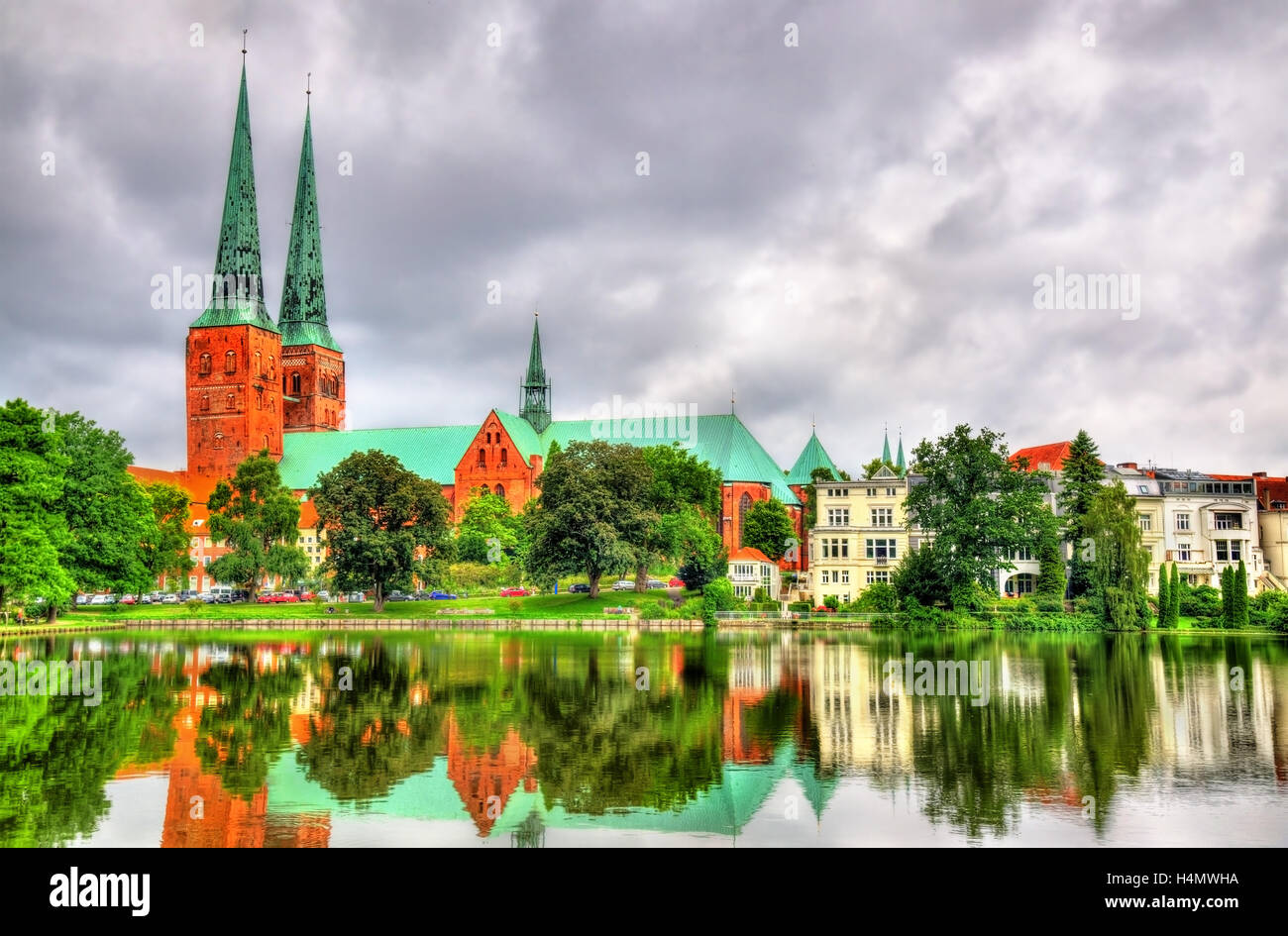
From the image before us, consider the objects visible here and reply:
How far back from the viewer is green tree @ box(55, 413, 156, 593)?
2623 inches

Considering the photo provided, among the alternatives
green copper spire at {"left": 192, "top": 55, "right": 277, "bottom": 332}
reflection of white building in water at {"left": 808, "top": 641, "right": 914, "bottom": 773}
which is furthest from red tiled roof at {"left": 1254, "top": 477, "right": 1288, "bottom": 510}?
green copper spire at {"left": 192, "top": 55, "right": 277, "bottom": 332}

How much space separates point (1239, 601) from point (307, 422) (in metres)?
100

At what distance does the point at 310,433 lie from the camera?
131250 mm

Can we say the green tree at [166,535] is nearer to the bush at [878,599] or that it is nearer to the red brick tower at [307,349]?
the red brick tower at [307,349]

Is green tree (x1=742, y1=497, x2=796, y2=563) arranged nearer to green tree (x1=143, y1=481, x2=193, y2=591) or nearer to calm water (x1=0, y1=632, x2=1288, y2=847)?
green tree (x1=143, y1=481, x2=193, y2=591)

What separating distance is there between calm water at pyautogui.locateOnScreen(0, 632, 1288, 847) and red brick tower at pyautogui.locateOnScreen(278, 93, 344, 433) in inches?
3621

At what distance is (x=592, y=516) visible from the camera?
7669 cm

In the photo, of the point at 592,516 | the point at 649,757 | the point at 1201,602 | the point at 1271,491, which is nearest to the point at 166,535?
the point at 592,516

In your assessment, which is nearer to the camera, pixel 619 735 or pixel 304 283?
pixel 619 735

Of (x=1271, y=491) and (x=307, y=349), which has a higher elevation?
(x=307, y=349)

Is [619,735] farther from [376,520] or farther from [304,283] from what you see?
[304,283]

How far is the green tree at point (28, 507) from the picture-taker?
5654cm

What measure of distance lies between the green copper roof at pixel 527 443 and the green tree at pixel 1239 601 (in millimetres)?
48955
